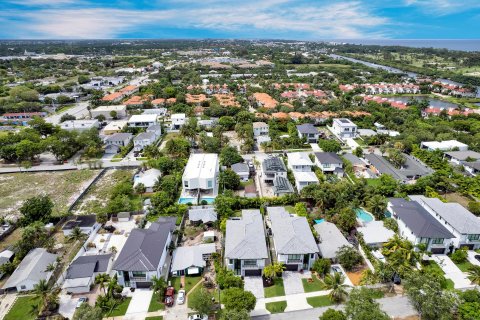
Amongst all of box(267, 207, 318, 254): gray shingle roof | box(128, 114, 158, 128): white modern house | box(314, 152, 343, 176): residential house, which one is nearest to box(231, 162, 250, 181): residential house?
box(314, 152, 343, 176): residential house

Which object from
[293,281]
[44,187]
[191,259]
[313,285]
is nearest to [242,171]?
[191,259]

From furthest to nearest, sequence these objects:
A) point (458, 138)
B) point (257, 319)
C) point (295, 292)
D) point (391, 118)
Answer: point (391, 118) → point (458, 138) → point (295, 292) → point (257, 319)

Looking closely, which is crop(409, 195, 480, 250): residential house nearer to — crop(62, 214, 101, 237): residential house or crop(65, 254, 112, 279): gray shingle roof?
crop(65, 254, 112, 279): gray shingle roof

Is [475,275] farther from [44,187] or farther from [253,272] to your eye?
[44,187]

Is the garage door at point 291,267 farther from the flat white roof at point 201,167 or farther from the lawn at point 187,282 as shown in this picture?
the flat white roof at point 201,167

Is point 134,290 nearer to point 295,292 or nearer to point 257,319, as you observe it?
point 257,319

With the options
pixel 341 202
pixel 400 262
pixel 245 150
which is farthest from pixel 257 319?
pixel 245 150
